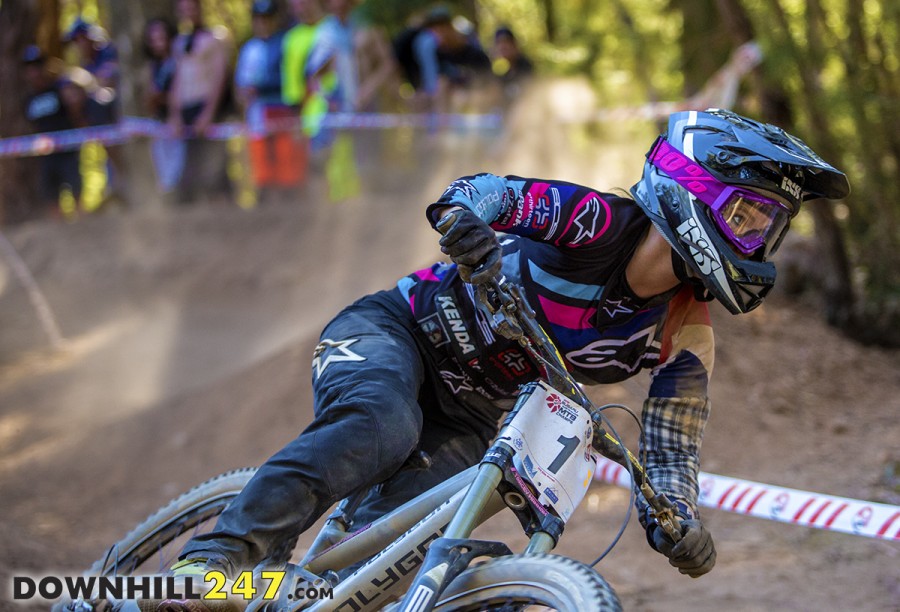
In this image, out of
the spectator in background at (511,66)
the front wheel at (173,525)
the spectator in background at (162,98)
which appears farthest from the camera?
the spectator in background at (162,98)

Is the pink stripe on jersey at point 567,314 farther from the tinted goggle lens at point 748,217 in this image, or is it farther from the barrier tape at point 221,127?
the barrier tape at point 221,127

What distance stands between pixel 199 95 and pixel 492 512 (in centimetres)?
989

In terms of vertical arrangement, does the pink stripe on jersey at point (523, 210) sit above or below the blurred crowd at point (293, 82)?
above

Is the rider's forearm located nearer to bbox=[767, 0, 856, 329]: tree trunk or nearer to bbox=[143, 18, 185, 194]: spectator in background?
bbox=[767, 0, 856, 329]: tree trunk

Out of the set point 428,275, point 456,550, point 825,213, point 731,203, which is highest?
point 731,203

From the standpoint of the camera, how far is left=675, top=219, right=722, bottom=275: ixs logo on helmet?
10.3 ft

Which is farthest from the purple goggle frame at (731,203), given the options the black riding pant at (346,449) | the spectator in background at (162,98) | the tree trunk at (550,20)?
the tree trunk at (550,20)

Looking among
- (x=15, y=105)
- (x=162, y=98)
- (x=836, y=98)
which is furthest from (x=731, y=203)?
(x=15, y=105)

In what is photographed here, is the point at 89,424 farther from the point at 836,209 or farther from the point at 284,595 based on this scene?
the point at 836,209

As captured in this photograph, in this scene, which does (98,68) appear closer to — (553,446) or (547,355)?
(547,355)

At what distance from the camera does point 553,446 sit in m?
3.04

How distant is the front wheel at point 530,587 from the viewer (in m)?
2.61

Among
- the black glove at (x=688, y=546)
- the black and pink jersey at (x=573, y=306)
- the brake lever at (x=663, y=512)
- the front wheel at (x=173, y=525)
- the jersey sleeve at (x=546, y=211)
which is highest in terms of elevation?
the jersey sleeve at (x=546, y=211)

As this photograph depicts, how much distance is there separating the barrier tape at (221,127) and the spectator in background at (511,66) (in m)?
0.35
